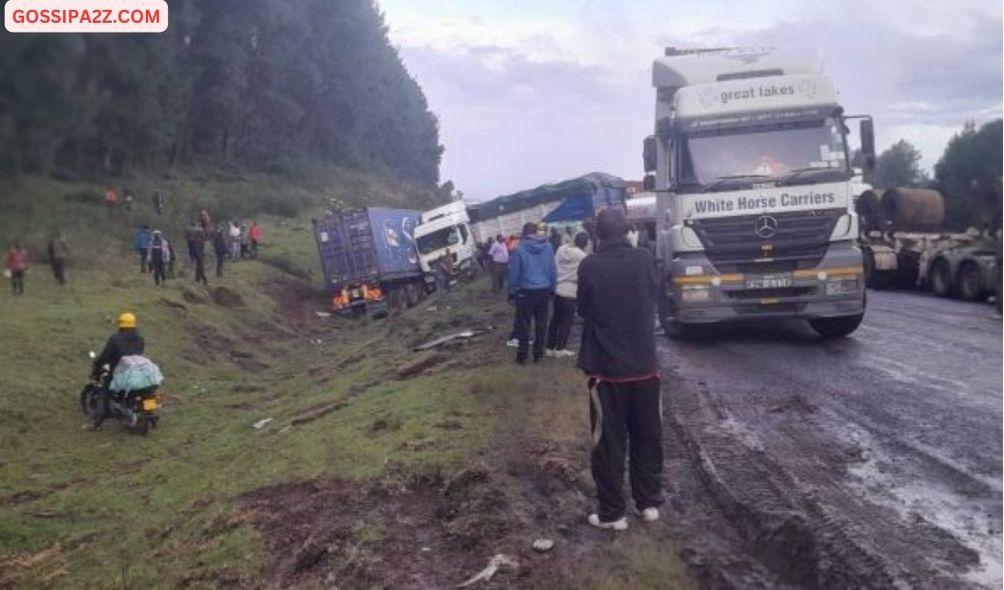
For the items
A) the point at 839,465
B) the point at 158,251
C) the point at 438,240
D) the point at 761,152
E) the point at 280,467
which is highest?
the point at 761,152

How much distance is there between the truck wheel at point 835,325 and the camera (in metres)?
12.7

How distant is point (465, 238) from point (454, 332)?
636 inches

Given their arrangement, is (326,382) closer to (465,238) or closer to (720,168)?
(720,168)

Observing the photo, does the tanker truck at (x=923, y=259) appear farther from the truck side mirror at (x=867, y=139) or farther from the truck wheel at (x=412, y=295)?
the truck wheel at (x=412, y=295)

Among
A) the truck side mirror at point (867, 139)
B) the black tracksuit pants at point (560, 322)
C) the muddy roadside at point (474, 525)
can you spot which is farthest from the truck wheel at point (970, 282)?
the muddy roadside at point (474, 525)

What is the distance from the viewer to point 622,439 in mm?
5559

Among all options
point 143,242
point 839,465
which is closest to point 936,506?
point 839,465

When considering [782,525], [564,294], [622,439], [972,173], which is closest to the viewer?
[972,173]

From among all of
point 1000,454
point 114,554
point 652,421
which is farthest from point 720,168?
point 114,554

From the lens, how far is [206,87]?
7.44 feet

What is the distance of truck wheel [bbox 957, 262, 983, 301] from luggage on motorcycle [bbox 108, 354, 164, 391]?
15744 mm

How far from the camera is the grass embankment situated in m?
4.82

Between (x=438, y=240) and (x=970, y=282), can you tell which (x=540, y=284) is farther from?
(x=438, y=240)

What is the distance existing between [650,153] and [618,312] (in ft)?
25.9
